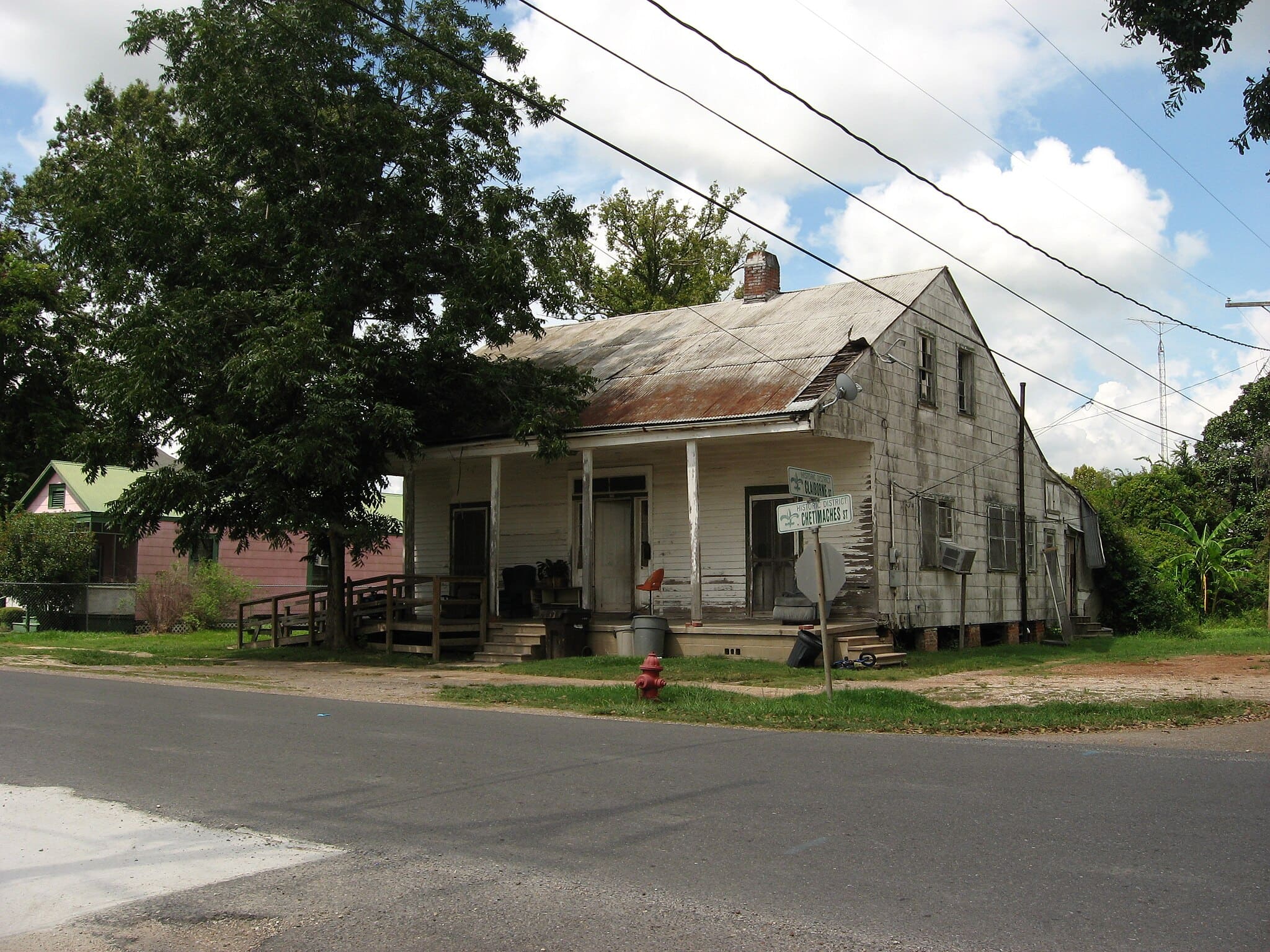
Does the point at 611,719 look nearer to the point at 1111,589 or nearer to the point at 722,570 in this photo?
the point at 722,570

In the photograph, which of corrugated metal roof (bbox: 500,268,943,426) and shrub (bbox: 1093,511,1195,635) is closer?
corrugated metal roof (bbox: 500,268,943,426)

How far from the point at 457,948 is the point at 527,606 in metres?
18.1

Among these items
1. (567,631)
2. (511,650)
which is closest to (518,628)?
(511,650)

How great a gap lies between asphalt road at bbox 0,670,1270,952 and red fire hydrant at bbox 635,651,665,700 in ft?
7.29

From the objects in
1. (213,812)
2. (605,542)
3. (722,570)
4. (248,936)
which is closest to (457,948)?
(248,936)

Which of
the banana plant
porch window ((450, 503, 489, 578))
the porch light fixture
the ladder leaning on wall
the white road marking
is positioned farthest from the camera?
the banana plant

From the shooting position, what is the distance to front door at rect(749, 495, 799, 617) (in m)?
20.0

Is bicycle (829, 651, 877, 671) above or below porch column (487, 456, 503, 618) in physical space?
below

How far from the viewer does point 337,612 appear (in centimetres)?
2155

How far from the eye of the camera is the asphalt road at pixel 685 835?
4574 millimetres

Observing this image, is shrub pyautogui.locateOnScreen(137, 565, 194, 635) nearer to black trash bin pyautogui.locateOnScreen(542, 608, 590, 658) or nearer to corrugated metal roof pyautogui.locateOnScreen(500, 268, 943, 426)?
corrugated metal roof pyautogui.locateOnScreen(500, 268, 943, 426)

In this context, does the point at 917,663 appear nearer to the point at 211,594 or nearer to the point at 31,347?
the point at 211,594

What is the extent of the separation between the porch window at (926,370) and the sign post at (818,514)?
1022 cm

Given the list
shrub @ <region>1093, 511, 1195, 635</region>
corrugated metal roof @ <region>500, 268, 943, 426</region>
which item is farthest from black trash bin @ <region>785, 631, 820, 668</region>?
shrub @ <region>1093, 511, 1195, 635</region>
